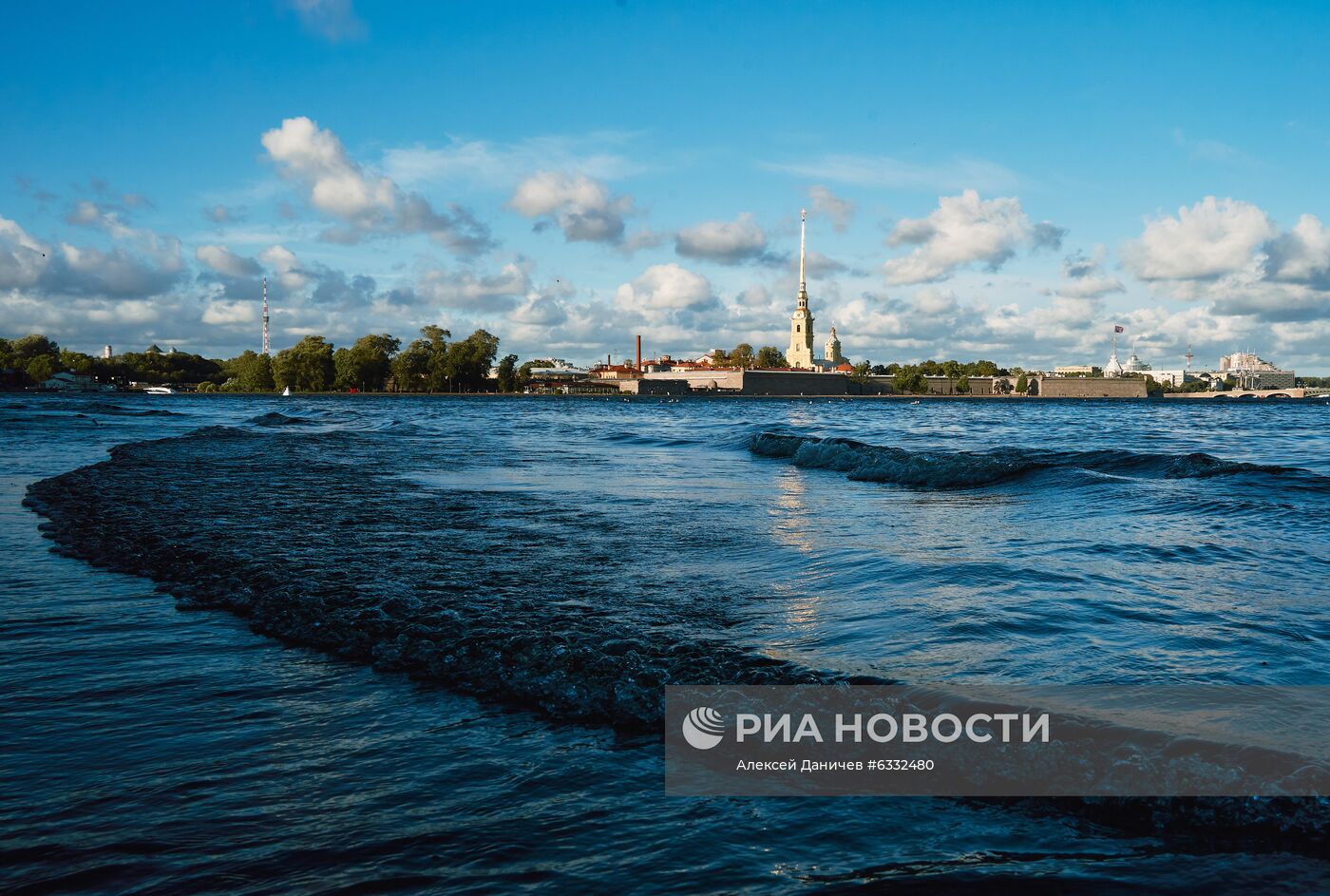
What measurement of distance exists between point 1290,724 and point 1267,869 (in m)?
1.29

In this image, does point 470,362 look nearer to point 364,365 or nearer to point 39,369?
point 364,365

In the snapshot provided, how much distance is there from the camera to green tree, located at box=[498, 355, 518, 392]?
539ft

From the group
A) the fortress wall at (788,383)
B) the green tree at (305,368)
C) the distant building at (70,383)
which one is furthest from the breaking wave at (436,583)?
the fortress wall at (788,383)

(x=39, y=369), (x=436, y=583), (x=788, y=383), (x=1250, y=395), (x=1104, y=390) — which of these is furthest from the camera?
(x=1250, y=395)

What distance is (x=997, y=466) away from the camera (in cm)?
1620

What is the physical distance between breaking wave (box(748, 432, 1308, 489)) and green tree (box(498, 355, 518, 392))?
5796 inches

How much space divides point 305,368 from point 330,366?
5.02 meters

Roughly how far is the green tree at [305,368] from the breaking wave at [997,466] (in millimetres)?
138050

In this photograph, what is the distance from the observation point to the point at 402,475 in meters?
16.1

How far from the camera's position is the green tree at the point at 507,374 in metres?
164

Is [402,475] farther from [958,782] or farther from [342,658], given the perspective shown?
[958,782]

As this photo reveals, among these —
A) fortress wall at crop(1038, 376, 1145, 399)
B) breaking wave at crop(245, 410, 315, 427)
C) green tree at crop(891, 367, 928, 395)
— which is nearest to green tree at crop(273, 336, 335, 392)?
breaking wave at crop(245, 410, 315, 427)

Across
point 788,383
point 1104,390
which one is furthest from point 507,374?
point 1104,390

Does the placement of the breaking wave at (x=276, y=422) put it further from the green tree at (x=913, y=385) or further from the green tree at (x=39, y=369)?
the green tree at (x=913, y=385)
